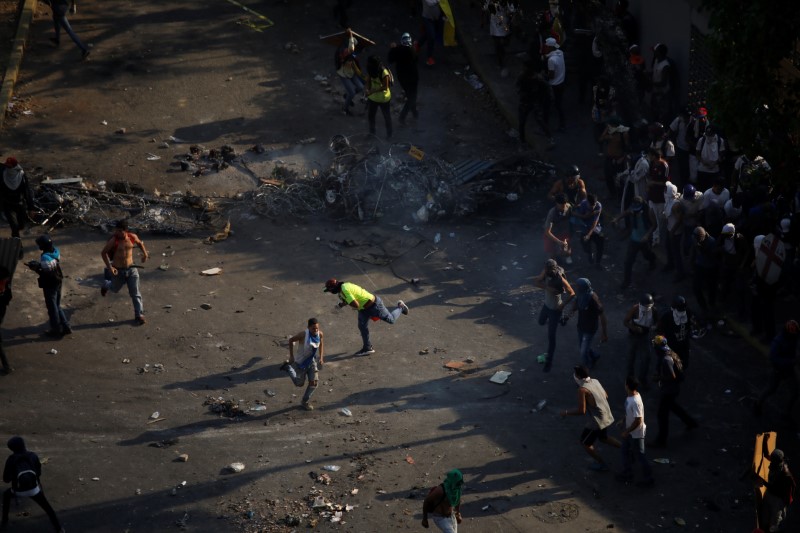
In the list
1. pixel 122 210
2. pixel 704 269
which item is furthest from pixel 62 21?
pixel 704 269

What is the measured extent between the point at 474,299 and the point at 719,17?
19.5ft

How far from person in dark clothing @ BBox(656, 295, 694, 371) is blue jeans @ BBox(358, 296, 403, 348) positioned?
11.9 feet

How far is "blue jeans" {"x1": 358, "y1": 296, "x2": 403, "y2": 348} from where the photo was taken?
14938 mm

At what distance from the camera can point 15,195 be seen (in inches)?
674

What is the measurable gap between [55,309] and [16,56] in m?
9.11

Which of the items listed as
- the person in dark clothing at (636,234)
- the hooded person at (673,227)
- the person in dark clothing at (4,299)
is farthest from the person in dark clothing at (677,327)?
the person in dark clothing at (4,299)

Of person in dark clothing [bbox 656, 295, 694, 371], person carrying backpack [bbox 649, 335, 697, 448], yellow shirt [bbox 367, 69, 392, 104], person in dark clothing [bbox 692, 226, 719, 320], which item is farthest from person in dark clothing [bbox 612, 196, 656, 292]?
yellow shirt [bbox 367, 69, 392, 104]

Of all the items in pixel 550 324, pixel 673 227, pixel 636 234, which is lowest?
pixel 550 324

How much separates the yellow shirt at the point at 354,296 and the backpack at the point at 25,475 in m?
4.74

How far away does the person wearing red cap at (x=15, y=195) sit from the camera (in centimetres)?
1695

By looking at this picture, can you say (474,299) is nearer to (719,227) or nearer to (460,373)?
(460,373)

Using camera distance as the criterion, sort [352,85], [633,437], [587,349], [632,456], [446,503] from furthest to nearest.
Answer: [352,85], [587,349], [632,456], [633,437], [446,503]

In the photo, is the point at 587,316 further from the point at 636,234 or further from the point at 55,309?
the point at 55,309

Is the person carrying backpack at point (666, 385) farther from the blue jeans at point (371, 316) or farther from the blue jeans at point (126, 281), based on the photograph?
the blue jeans at point (126, 281)
